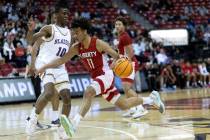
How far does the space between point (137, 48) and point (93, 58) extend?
608 inches

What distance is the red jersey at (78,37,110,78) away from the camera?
8.26 metres

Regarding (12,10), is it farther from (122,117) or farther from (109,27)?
(122,117)

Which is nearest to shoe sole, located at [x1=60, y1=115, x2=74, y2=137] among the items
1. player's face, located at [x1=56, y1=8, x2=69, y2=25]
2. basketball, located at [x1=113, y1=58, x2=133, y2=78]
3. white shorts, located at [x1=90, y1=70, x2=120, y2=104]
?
white shorts, located at [x1=90, y1=70, x2=120, y2=104]

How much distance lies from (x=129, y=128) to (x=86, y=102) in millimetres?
1347

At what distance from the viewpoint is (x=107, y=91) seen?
8.45 meters

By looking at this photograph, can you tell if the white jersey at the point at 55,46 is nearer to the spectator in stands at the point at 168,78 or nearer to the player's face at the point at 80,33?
the player's face at the point at 80,33

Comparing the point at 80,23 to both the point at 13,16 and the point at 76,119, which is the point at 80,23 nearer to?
the point at 76,119

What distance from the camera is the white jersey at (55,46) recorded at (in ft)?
30.0

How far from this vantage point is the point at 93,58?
830 cm

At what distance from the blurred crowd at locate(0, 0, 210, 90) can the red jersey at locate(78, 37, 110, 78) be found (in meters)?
10.5

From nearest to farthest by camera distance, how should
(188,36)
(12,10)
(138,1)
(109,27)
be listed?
(12,10), (109,27), (188,36), (138,1)

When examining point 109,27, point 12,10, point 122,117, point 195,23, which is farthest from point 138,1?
point 122,117

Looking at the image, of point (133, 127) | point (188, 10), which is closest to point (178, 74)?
point (188, 10)

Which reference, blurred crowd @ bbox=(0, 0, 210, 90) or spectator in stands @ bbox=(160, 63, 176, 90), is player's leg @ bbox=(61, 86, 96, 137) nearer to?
blurred crowd @ bbox=(0, 0, 210, 90)
